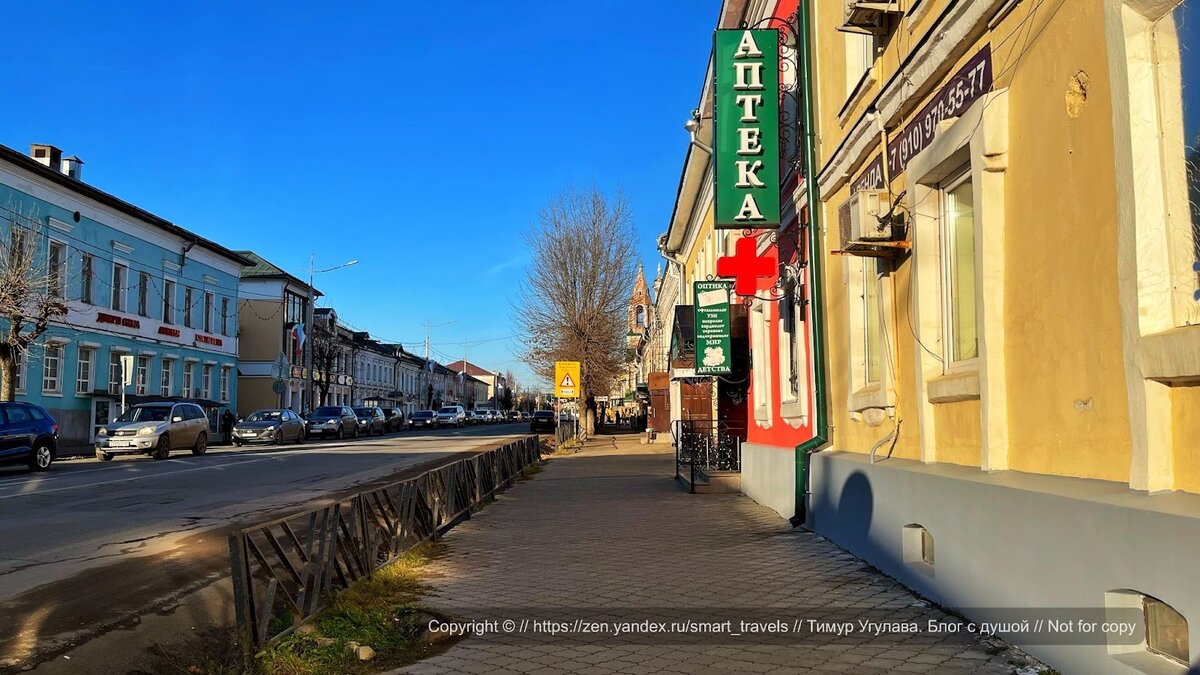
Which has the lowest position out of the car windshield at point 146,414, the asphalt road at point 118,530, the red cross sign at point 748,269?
the asphalt road at point 118,530

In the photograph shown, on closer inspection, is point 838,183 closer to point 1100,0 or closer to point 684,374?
point 1100,0

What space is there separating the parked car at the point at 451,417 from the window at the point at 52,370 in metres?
34.5

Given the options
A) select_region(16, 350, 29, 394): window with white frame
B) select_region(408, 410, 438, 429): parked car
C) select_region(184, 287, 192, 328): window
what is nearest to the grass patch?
select_region(16, 350, 29, 394): window with white frame

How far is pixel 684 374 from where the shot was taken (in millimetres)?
22219

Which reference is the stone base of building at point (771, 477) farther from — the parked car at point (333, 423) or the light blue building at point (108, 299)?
the parked car at point (333, 423)

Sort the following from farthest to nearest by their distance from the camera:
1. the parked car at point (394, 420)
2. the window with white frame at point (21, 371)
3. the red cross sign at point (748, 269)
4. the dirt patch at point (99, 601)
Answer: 1. the parked car at point (394, 420)
2. the window with white frame at point (21, 371)
3. the red cross sign at point (748, 269)
4. the dirt patch at point (99, 601)

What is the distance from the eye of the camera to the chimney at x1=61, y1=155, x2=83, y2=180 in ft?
118

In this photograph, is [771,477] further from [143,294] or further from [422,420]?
[422,420]

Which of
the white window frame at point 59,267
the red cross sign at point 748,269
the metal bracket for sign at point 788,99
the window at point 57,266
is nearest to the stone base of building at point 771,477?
the red cross sign at point 748,269

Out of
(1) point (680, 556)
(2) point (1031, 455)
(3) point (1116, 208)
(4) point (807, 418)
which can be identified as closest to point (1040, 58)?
(3) point (1116, 208)

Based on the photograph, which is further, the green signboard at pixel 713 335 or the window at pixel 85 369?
the window at pixel 85 369

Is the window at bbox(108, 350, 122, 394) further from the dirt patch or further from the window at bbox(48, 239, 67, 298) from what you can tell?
the dirt patch

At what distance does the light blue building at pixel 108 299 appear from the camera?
29.9 m

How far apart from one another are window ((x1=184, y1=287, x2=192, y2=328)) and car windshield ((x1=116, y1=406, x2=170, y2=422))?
56.6ft
